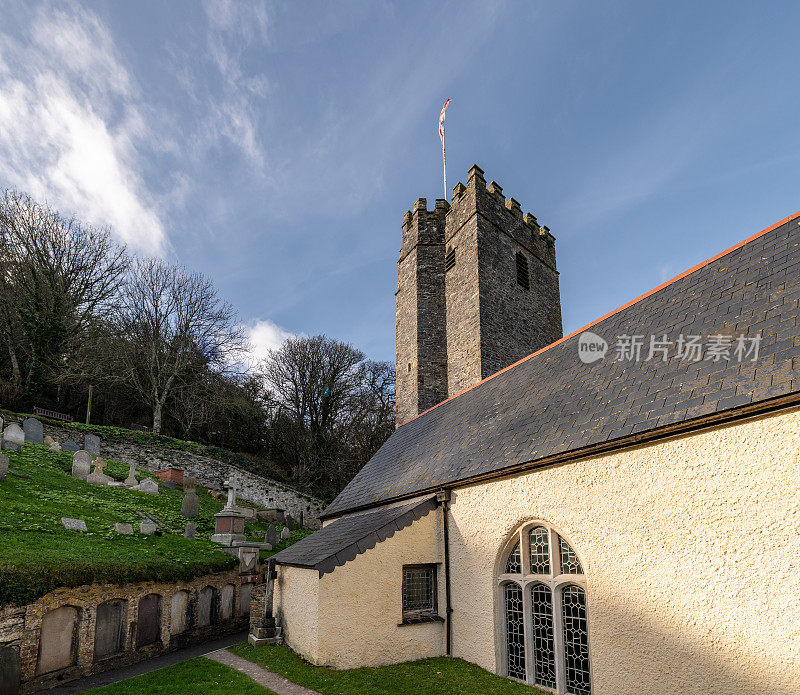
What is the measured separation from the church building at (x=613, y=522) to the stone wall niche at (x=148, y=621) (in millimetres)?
2398

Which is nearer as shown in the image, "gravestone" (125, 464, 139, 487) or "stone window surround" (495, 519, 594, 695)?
"stone window surround" (495, 519, 594, 695)

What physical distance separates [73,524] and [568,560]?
1073 cm

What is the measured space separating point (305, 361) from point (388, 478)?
25327mm

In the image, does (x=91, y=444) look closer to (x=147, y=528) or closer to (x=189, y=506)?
(x=189, y=506)

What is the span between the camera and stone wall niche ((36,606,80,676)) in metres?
7.74

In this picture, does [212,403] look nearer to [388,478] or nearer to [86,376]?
[86,376]

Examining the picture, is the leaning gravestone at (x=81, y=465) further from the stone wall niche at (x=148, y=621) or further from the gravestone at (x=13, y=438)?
the stone wall niche at (x=148, y=621)

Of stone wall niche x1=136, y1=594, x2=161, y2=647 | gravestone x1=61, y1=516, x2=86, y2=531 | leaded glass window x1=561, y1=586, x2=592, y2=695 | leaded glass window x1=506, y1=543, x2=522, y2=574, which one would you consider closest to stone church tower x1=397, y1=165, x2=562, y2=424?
leaded glass window x1=506, y1=543, x2=522, y2=574

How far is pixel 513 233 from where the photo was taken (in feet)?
70.8

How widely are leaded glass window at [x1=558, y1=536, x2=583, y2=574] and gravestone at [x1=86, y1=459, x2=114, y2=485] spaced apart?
1608cm

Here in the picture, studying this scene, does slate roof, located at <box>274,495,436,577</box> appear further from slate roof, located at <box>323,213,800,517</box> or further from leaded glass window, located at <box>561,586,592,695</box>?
leaded glass window, located at <box>561,586,592,695</box>

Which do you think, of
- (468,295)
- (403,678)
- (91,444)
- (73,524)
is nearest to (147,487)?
(91,444)

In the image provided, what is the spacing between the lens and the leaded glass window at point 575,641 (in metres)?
6.81

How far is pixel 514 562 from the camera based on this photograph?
8250 mm
